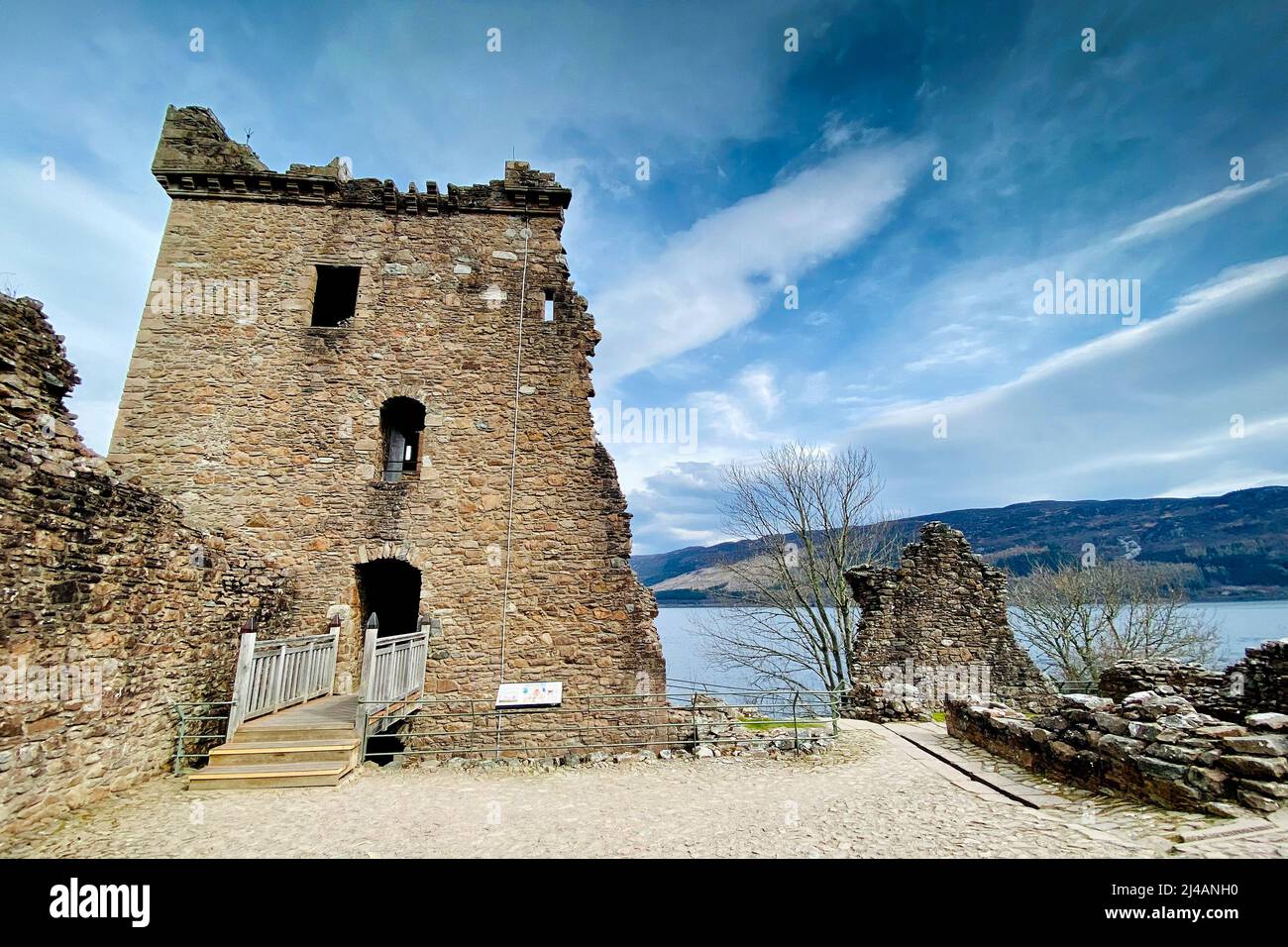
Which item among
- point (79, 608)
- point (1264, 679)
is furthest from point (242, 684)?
point (1264, 679)

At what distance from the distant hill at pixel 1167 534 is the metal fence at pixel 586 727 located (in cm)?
7106

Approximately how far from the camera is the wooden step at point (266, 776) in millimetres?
6875

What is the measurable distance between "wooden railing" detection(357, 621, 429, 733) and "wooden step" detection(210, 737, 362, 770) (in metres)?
0.35

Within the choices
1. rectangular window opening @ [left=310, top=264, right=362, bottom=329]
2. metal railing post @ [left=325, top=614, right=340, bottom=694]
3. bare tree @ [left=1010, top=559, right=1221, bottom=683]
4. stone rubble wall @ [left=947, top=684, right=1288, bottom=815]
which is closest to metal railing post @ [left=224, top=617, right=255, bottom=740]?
metal railing post @ [left=325, top=614, right=340, bottom=694]

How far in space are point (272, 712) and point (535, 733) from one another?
13.4ft

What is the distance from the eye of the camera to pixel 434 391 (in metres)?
11.3

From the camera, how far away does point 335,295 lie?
1288 cm

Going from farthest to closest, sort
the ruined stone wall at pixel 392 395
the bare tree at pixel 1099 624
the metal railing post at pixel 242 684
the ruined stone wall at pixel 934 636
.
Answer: the bare tree at pixel 1099 624
the ruined stone wall at pixel 934 636
the ruined stone wall at pixel 392 395
the metal railing post at pixel 242 684

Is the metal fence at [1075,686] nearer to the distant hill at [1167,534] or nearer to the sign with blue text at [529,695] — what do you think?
the sign with blue text at [529,695]

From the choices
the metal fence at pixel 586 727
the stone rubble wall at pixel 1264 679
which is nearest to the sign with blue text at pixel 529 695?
the metal fence at pixel 586 727

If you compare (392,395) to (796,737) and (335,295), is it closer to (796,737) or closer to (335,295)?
(335,295)

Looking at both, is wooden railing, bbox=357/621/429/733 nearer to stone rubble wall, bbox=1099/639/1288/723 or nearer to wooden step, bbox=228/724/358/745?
wooden step, bbox=228/724/358/745

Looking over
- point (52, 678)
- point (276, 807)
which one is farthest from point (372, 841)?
point (52, 678)

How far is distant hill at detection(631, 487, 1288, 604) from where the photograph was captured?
291ft
